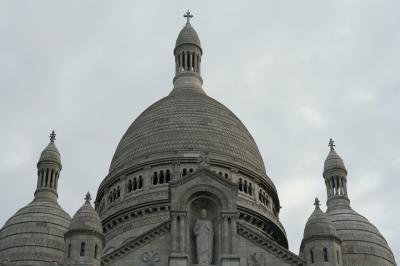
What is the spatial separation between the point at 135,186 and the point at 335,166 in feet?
40.3

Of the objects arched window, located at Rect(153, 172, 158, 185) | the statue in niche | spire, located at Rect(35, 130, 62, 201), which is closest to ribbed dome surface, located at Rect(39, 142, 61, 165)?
spire, located at Rect(35, 130, 62, 201)

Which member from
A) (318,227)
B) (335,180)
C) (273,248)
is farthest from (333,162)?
(273,248)

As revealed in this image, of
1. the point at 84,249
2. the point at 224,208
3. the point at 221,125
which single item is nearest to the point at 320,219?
the point at 224,208

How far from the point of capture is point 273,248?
132 ft

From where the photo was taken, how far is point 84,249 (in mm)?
39219

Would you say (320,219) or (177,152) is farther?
(177,152)

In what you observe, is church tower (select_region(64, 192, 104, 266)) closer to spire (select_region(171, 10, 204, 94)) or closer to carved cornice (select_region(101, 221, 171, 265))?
carved cornice (select_region(101, 221, 171, 265))

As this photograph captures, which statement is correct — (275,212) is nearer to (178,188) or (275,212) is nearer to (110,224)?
(110,224)

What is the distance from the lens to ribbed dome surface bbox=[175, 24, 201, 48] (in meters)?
68.1

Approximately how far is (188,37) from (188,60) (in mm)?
1848

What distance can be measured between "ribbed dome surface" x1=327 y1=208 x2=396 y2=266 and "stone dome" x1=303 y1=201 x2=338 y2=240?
30.3 ft

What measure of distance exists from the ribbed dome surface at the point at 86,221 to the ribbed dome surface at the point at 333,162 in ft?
67.8

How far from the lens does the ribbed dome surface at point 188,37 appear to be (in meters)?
68.1

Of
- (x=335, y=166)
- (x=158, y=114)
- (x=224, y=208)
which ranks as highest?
(x=158, y=114)
